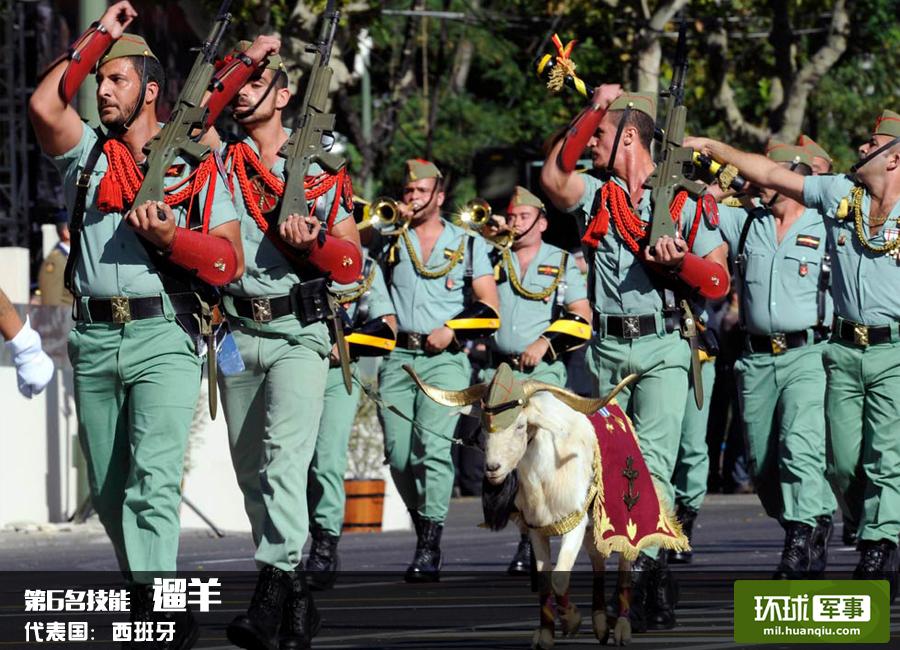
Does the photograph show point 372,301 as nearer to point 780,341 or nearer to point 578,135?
point 780,341

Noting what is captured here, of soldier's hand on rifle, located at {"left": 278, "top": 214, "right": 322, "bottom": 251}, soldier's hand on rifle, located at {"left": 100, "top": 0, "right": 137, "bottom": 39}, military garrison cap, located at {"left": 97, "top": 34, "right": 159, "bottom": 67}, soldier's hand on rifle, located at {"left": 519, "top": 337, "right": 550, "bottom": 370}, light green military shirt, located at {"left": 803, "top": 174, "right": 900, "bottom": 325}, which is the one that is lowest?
soldier's hand on rifle, located at {"left": 519, "top": 337, "right": 550, "bottom": 370}

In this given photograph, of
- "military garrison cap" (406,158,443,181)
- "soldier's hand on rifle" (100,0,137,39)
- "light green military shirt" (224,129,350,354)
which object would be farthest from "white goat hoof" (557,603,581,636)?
"military garrison cap" (406,158,443,181)

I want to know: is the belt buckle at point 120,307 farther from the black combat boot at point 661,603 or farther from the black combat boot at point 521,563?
the black combat boot at point 521,563

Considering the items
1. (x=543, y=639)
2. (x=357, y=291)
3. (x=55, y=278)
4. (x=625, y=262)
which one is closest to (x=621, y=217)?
(x=625, y=262)

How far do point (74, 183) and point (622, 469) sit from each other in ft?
8.80

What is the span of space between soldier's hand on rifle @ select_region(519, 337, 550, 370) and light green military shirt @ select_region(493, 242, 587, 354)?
13 cm

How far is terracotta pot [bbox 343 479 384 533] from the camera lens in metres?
18.1

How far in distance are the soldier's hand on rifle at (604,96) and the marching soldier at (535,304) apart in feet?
14.1

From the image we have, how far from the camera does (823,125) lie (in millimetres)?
39438

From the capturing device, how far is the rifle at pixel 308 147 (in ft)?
32.2

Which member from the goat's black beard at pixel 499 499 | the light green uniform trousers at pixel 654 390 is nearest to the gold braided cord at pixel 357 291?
the light green uniform trousers at pixel 654 390

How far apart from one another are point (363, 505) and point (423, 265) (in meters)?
4.09

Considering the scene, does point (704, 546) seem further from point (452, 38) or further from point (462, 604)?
point (452, 38)

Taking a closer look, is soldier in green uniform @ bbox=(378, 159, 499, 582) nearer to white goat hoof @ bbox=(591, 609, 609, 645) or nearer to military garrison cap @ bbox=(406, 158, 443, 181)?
military garrison cap @ bbox=(406, 158, 443, 181)
